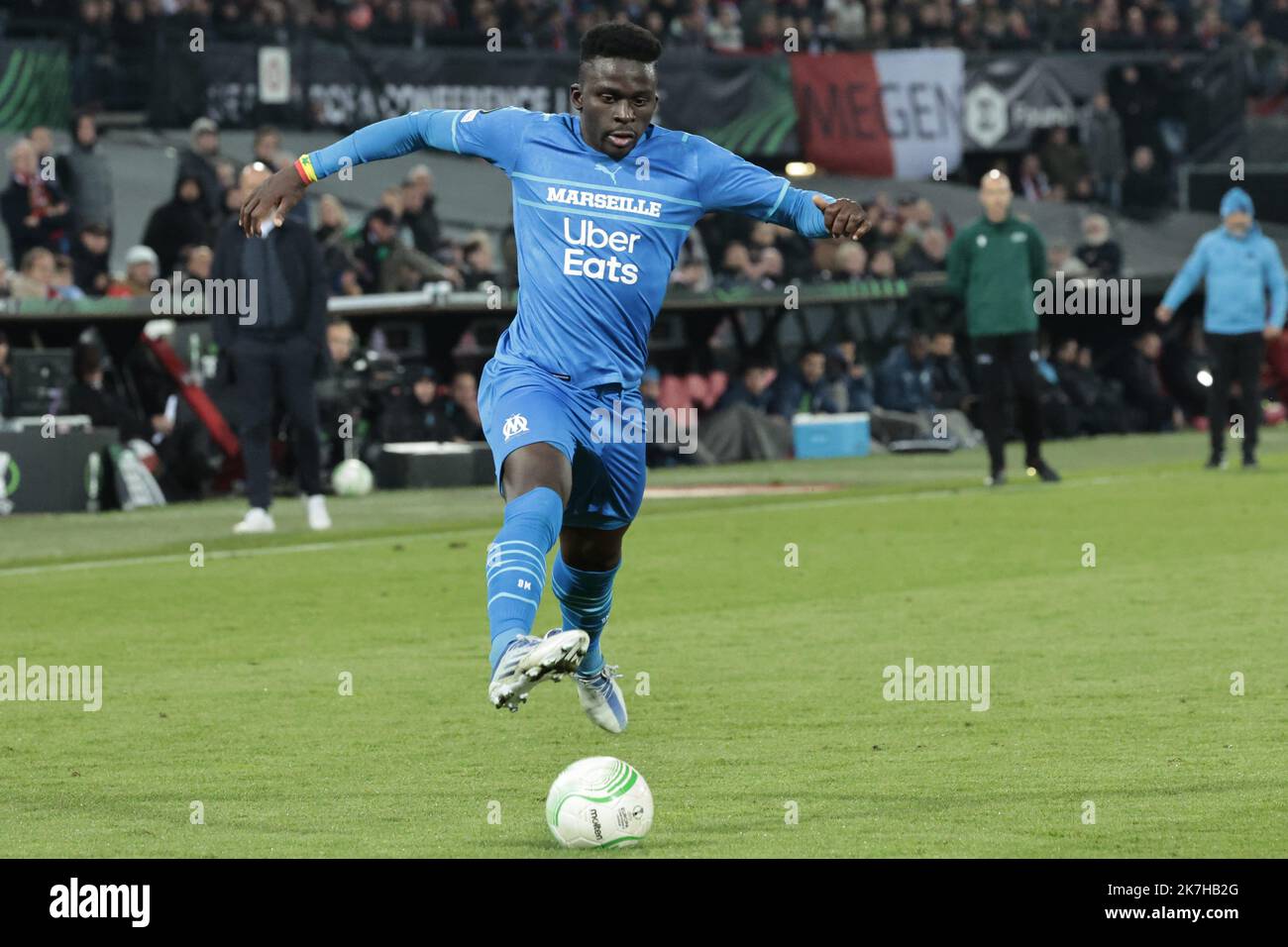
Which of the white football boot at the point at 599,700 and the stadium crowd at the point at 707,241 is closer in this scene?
the white football boot at the point at 599,700

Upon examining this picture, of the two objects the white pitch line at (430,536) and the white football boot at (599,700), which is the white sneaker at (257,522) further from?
the white football boot at (599,700)

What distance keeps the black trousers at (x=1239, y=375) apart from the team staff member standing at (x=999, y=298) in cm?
215

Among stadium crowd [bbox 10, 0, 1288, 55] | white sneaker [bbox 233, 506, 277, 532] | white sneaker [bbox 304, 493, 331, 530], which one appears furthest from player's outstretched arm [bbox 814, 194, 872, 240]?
stadium crowd [bbox 10, 0, 1288, 55]

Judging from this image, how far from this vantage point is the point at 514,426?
785 centimetres

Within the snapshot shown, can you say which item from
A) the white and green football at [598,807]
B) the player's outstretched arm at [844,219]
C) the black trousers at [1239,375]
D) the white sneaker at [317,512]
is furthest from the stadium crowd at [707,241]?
the white and green football at [598,807]

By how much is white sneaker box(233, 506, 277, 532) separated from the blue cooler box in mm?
8729

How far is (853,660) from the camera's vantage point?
10664 mm

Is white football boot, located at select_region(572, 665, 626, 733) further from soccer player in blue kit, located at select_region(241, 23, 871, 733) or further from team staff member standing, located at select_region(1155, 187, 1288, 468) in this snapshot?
team staff member standing, located at select_region(1155, 187, 1288, 468)

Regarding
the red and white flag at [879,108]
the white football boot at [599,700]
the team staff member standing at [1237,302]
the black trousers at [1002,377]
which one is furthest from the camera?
the red and white flag at [879,108]

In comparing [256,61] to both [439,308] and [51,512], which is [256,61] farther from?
[51,512]

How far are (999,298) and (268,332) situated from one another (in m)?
6.49

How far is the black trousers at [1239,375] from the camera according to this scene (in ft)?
70.3

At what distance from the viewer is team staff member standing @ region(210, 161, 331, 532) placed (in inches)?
647

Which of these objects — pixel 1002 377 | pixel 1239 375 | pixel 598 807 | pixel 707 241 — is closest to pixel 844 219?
pixel 598 807
